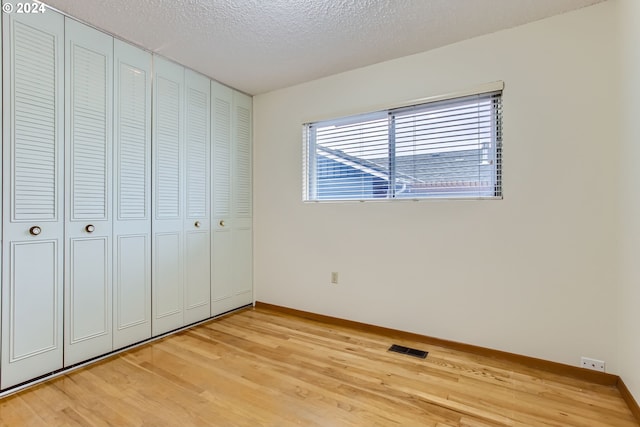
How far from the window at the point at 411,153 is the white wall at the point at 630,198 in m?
0.68

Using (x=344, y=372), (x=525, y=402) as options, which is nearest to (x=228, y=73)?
(x=344, y=372)

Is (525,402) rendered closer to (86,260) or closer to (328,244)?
(328,244)

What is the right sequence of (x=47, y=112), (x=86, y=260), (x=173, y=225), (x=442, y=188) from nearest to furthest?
1. (x=47, y=112)
2. (x=86, y=260)
3. (x=442, y=188)
4. (x=173, y=225)

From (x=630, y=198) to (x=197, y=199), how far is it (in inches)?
127

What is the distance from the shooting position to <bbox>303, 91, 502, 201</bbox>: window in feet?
8.10

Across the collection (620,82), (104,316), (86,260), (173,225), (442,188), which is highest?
(620,82)

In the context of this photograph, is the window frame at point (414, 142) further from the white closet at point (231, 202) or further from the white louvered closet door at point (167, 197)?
the white louvered closet door at point (167, 197)

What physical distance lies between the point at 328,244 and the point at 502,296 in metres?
1.55

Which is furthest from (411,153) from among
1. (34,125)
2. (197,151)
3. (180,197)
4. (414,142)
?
(34,125)

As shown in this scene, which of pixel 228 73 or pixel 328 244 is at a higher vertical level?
pixel 228 73

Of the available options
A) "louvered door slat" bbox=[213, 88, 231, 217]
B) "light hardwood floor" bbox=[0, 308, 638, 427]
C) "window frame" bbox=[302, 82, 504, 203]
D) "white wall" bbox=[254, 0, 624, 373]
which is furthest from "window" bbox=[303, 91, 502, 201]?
"light hardwood floor" bbox=[0, 308, 638, 427]

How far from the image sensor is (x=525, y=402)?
1.82 meters

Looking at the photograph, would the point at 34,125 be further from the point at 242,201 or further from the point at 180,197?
the point at 242,201

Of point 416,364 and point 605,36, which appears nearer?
point 605,36
